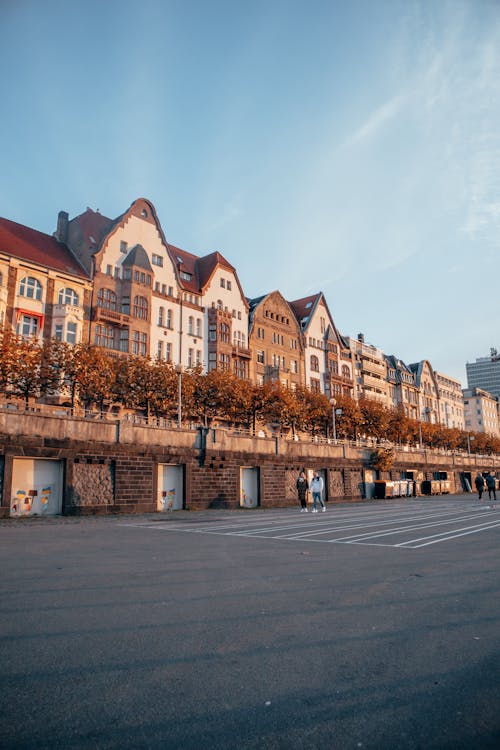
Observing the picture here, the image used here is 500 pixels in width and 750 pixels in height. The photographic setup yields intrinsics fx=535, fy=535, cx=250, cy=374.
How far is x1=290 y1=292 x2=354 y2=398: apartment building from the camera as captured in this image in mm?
69438

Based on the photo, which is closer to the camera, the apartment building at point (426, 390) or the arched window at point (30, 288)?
the arched window at point (30, 288)

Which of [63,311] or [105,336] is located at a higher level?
[63,311]

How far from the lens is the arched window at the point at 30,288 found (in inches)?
1650

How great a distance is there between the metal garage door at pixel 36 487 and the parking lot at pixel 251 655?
56.8ft

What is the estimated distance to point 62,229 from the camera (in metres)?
51.0

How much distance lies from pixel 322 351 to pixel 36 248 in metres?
39.1

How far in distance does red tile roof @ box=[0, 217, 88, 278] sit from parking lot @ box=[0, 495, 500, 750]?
39.3 m

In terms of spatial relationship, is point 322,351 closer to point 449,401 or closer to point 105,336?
point 105,336

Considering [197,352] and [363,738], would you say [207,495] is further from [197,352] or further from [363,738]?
[363,738]

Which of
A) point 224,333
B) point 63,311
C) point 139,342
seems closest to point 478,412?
point 224,333

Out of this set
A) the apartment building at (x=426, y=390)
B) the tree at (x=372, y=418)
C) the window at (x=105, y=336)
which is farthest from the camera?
the apartment building at (x=426, y=390)

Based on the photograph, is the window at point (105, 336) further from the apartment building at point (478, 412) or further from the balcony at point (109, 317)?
the apartment building at point (478, 412)

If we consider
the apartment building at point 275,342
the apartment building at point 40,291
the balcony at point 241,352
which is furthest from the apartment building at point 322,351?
the apartment building at point 40,291

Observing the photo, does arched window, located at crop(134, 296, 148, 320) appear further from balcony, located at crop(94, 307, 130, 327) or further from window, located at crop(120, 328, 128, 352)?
window, located at crop(120, 328, 128, 352)
